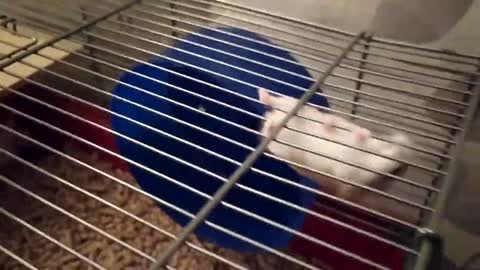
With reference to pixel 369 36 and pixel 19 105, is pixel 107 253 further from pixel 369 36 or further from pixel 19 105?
pixel 369 36

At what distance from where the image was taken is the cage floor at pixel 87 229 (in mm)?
1064

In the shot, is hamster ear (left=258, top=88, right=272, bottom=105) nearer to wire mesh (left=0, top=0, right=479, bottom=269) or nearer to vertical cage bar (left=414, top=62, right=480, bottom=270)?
wire mesh (left=0, top=0, right=479, bottom=269)

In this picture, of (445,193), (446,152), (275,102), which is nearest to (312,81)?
(275,102)

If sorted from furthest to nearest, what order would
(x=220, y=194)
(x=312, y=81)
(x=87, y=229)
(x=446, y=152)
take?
(x=87, y=229)
(x=312, y=81)
(x=446, y=152)
(x=220, y=194)

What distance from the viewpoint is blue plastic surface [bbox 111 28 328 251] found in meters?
0.93

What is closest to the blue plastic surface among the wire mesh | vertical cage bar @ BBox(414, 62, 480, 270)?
the wire mesh

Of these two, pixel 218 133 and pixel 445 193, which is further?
pixel 218 133

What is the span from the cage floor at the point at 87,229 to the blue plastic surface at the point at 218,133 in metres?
0.08

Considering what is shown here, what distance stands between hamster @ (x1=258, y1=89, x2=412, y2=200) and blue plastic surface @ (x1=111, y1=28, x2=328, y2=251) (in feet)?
0.16

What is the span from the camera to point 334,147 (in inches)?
32.4

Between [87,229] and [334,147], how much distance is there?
50cm

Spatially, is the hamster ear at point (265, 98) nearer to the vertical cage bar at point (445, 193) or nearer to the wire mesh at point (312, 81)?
the wire mesh at point (312, 81)

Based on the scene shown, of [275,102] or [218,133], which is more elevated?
[275,102]

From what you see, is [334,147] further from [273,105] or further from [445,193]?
[445,193]
